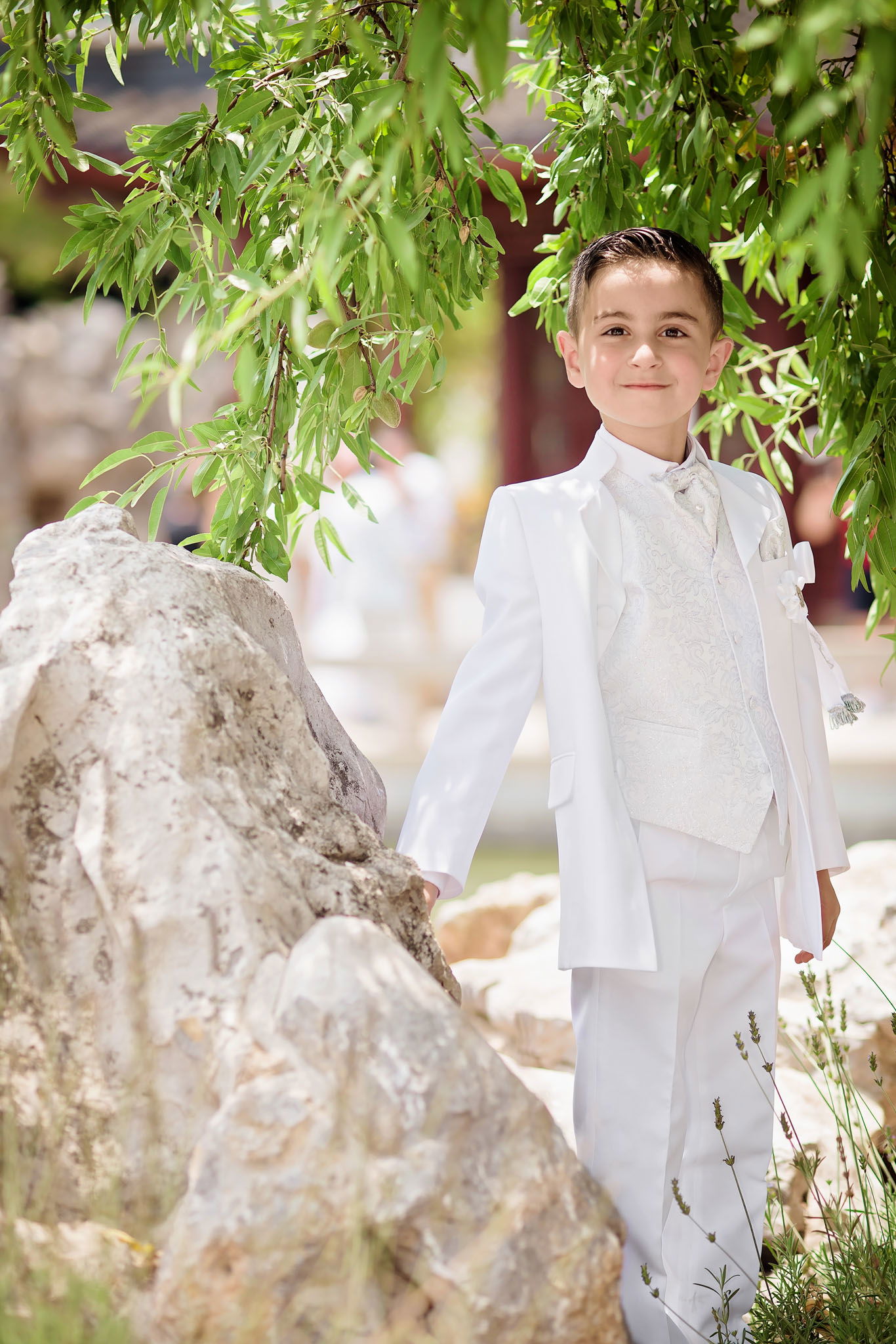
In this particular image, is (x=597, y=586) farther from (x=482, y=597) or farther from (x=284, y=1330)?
(x=284, y=1330)

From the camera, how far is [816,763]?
2168mm

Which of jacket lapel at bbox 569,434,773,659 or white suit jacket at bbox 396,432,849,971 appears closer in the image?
white suit jacket at bbox 396,432,849,971

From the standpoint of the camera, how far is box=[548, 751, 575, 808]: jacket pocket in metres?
1.89

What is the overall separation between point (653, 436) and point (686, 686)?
445 millimetres

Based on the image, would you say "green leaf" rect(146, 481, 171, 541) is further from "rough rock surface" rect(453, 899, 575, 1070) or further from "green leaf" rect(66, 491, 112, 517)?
"rough rock surface" rect(453, 899, 575, 1070)

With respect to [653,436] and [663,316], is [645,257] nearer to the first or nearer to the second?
[663,316]

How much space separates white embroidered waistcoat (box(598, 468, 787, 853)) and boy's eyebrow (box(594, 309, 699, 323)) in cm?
26

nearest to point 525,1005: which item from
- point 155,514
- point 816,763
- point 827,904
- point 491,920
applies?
point 491,920

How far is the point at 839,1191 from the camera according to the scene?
7.79ft

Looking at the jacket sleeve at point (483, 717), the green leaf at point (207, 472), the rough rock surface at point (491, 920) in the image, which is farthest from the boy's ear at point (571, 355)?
the rough rock surface at point (491, 920)

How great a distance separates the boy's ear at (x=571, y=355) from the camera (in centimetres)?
218

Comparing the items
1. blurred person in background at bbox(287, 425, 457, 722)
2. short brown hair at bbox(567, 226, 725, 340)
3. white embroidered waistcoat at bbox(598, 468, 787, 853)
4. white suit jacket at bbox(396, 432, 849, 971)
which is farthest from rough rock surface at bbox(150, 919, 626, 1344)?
blurred person in background at bbox(287, 425, 457, 722)

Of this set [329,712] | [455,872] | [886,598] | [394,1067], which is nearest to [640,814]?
[455,872]

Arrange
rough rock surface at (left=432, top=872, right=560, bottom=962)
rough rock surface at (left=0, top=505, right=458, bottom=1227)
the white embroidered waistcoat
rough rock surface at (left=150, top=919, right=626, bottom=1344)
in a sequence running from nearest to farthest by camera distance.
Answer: rough rock surface at (left=150, top=919, right=626, bottom=1344) → rough rock surface at (left=0, top=505, right=458, bottom=1227) → the white embroidered waistcoat → rough rock surface at (left=432, top=872, right=560, bottom=962)
